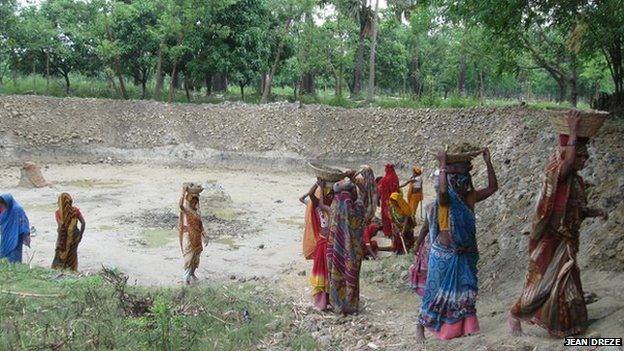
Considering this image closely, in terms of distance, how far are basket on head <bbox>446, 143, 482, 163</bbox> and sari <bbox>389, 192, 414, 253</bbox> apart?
16.1 ft

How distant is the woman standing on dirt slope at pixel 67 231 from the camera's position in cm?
896

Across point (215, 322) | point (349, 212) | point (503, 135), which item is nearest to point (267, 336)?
point (215, 322)

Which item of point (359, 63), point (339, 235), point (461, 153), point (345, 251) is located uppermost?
point (359, 63)

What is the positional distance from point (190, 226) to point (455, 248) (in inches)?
197

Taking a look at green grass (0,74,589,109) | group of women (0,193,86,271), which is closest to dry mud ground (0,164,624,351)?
group of women (0,193,86,271)

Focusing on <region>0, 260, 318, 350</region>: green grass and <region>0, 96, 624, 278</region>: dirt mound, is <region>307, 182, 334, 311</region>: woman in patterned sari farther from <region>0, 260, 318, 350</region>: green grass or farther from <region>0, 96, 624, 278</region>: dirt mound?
<region>0, 96, 624, 278</region>: dirt mound

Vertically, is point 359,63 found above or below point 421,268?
above

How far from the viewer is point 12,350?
4219mm

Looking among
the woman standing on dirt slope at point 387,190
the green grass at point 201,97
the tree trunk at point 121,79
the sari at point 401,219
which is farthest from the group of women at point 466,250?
the tree trunk at point 121,79

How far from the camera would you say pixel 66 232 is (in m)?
9.05

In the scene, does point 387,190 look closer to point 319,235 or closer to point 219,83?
point 319,235

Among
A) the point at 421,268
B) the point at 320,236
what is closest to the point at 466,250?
the point at 421,268

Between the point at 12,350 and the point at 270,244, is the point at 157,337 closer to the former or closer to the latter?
the point at 12,350

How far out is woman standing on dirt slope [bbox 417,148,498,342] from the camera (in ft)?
16.5
